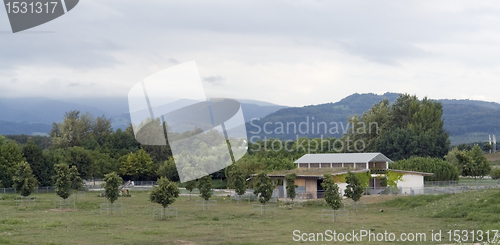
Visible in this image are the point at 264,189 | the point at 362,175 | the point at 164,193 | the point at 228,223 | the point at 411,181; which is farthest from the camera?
the point at 411,181

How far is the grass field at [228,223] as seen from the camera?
25.9 m

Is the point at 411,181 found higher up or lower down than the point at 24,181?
lower down

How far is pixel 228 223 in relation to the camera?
33562mm

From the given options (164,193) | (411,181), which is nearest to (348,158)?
(411,181)

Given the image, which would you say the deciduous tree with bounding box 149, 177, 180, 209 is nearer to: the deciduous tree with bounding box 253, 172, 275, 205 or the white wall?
the deciduous tree with bounding box 253, 172, 275, 205

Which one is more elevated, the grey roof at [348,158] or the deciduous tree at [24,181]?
the grey roof at [348,158]

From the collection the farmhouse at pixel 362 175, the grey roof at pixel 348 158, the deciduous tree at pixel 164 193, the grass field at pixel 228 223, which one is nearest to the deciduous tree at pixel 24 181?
the grass field at pixel 228 223

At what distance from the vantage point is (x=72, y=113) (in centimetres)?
12281

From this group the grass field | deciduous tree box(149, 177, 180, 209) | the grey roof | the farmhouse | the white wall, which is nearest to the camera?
the grass field

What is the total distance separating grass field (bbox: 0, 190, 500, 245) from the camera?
85.0 ft

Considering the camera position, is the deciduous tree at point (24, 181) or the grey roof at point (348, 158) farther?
the grey roof at point (348, 158)

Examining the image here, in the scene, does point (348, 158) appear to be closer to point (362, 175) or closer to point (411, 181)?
point (362, 175)

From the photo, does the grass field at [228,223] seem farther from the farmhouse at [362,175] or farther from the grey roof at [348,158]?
the grey roof at [348,158]

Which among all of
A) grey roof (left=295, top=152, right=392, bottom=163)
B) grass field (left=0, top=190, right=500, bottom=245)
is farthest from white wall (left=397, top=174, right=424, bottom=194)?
grass field (left=0, top=190, right=500, bottom=245)
